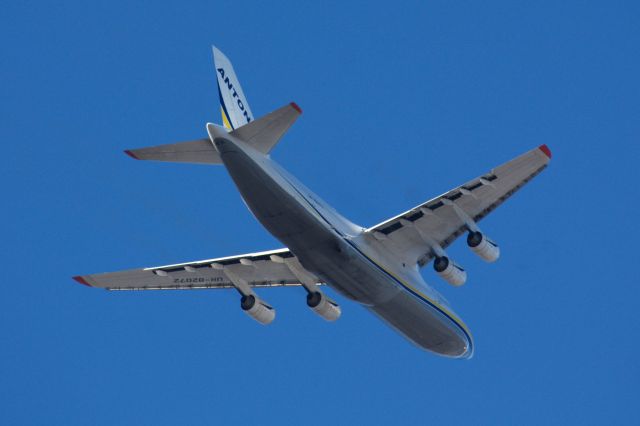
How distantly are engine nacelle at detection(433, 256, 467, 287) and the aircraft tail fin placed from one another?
6935mm

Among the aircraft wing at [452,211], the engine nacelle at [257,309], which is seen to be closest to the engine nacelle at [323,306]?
the engine nacelle at [257,309]

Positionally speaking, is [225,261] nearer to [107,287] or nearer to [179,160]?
[107,287]

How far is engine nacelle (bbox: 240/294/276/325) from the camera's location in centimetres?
3362

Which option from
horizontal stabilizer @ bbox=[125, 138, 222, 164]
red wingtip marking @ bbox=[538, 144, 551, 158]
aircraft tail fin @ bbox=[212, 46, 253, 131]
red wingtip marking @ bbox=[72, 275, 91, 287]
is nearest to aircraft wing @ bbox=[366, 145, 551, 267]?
red wingtip marking @ bbox=[538, 144, 551, 158]

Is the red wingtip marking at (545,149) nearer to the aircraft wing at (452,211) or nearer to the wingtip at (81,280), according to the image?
the aircraft wing at (452,211)

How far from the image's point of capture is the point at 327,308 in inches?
1313

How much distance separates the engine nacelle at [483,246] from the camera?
30750mm

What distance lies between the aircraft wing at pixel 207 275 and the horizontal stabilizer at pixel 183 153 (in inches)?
231

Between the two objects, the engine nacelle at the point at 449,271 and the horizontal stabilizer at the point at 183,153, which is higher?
the engine nacelle at the point at 449,271

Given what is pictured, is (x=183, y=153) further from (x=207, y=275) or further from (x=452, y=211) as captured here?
(x=452, y=211)

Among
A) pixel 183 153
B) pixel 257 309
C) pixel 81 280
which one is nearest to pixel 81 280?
pixel 81 280

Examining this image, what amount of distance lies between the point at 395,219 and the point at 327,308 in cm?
426

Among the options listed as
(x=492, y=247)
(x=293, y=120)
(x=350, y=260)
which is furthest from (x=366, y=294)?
(x=293, y=120)

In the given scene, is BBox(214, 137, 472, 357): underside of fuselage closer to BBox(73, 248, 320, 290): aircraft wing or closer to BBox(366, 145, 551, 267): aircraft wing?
BBox(366, 145, 551, 267): aircraft wing
